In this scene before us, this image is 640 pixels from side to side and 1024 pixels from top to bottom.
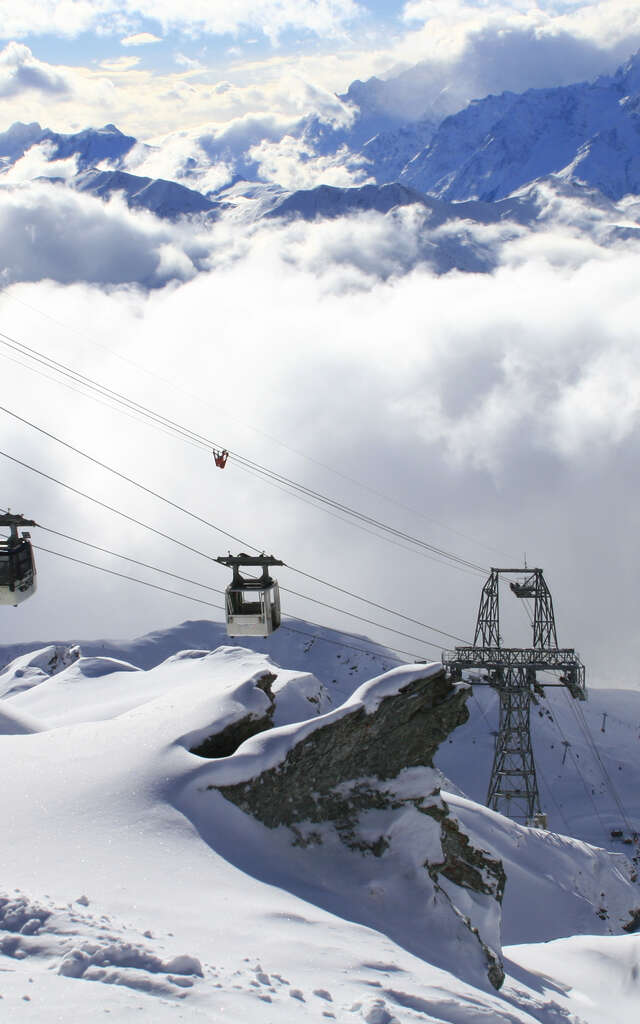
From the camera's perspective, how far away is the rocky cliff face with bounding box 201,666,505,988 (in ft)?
61.9

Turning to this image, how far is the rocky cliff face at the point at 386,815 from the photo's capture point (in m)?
18.9

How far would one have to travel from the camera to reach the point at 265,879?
17734 mm

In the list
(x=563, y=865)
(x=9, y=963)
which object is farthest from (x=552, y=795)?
(x=9, y=963)

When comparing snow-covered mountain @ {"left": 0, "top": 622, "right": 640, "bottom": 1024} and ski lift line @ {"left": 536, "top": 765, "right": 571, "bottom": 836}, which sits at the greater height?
snow-covered mountain @ {"left": 0, "top": 622, "right": 640, "bottom": 1024}

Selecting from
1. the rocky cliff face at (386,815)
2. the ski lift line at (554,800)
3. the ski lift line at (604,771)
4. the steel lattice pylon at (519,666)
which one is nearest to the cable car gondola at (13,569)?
the rocky cliff face at (386,815)

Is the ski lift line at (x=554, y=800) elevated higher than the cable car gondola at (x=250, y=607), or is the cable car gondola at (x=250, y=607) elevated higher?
the cable car gondola at (x=250, y=607)

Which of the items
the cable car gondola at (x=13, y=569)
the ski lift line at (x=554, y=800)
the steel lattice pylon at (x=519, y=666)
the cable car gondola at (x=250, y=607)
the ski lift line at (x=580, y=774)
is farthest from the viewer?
the ski lift line at (x=580, y=774)

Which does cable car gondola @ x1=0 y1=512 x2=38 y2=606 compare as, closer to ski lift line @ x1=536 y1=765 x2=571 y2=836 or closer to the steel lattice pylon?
the steel lattice pylon

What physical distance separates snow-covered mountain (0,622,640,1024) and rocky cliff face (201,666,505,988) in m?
0.05

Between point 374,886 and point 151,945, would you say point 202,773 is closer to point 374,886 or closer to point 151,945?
point 374,886

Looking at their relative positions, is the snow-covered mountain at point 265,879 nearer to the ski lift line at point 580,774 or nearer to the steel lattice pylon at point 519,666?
the steel lattice pylon at point 519,666

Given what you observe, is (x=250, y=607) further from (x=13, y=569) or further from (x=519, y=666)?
(x=519, y=666)

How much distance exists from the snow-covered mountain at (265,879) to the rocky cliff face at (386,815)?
0.05 m

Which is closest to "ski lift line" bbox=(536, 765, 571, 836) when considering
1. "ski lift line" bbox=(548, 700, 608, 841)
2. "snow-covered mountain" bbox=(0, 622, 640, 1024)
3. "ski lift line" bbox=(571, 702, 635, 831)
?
"ski lift line" bbox=(548, 700, 608, 841)
